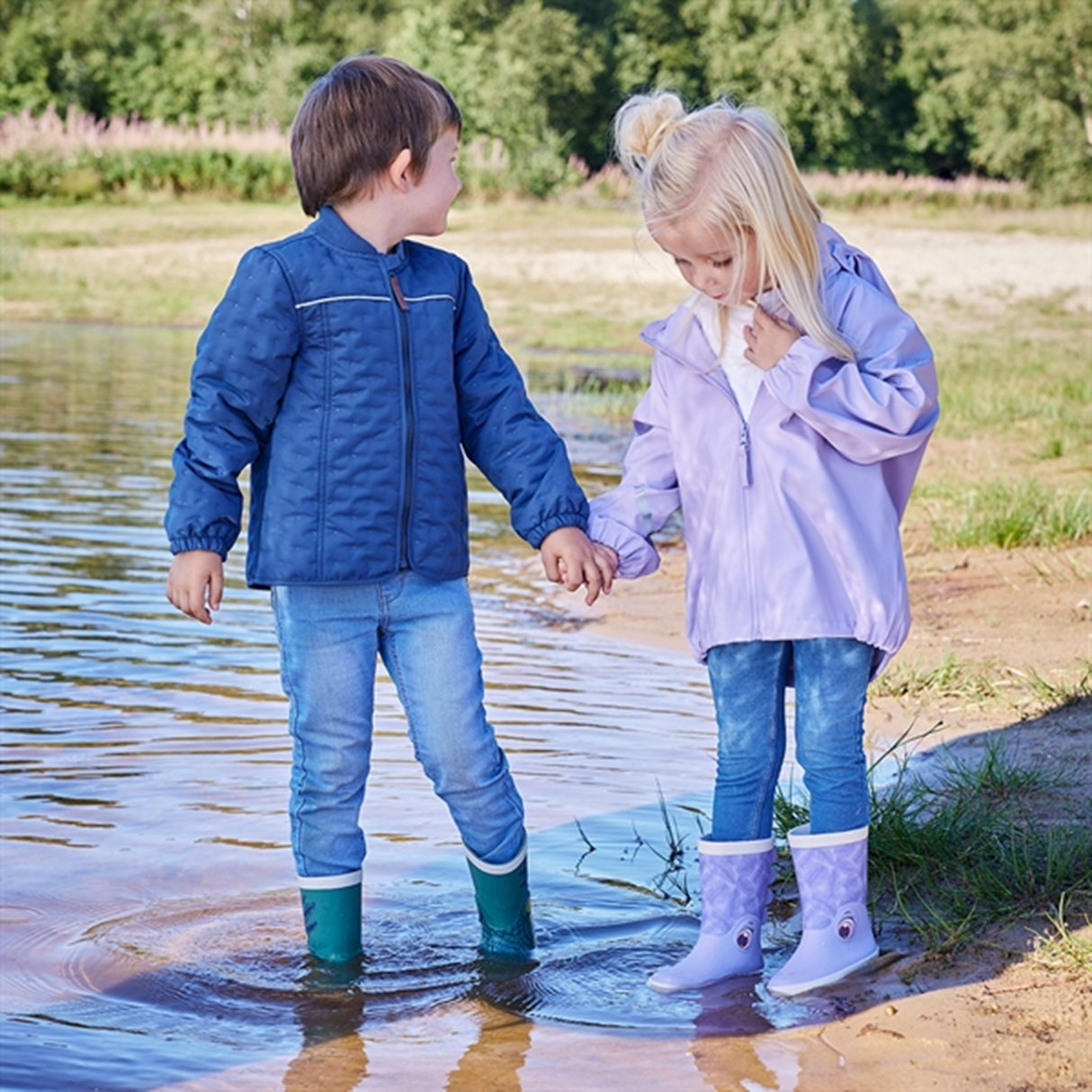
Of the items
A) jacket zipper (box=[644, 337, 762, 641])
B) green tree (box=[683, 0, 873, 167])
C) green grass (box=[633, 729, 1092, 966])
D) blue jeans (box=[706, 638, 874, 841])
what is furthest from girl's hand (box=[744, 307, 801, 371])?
green tree (box=[683, 0, 873, 167])

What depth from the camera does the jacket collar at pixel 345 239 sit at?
307cm

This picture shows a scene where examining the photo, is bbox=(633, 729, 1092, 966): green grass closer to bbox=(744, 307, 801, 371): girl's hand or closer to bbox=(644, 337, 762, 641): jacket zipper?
bbox=(644, 337, 762, 641): jacket zipper

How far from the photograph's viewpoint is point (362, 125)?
121 inches

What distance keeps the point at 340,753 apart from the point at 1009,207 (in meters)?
33.7

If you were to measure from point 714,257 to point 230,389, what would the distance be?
83 centimetres

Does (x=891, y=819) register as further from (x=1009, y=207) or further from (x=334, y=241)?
(x=1009, y=207)

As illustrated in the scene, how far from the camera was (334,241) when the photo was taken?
121 inches

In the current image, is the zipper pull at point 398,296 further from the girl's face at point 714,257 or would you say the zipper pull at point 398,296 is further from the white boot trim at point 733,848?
the white boot trim at point 733,848

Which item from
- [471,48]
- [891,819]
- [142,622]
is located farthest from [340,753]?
[471,48]

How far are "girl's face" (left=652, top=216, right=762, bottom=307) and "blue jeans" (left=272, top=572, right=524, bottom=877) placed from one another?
0.66 metres

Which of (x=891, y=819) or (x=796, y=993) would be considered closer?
(x=796, y=993)

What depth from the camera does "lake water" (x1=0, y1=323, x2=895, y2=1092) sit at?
2.81 m

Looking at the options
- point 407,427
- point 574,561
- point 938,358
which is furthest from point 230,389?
point 938,358

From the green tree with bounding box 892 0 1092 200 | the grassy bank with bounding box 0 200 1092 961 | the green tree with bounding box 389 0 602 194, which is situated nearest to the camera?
the grassy bank with bounding box 0 200 1092 961
